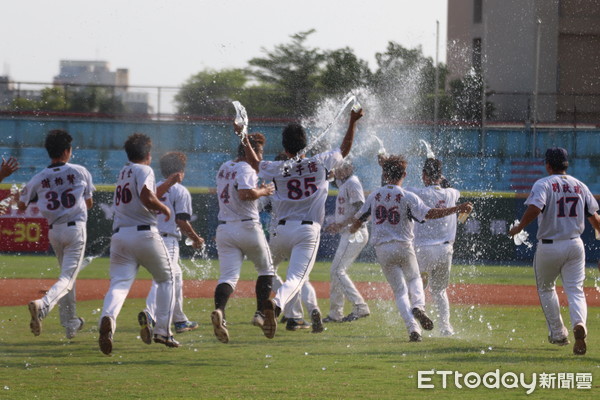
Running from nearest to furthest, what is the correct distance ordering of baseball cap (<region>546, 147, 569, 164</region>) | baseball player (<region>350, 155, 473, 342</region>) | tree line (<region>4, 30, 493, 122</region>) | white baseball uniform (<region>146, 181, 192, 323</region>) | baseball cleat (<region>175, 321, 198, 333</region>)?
1. baseball cap (<region>546, 147, 569, 164</region>)
2. baseball player (<region>350, 155, 473, 342</region>)
3. white baseball uniform (<region>146, 181, 192, 323</region>)
4. baseball cleat (<region>175, 321, 198, 333</region>)
5. tree line (<region>4, 30, 493, 122</region>)

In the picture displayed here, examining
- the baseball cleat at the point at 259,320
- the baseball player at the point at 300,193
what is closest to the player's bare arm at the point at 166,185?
the baseball player at the point at 300,193

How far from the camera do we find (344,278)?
1148 centimetres

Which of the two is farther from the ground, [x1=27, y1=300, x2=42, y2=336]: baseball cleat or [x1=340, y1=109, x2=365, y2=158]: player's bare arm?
[x1=340, y1=109, x2=365, y2=158]: player's bare arm

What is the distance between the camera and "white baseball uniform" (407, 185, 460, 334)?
10594mm

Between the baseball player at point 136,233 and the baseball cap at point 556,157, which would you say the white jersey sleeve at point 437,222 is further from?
the baseball player at point 136,233

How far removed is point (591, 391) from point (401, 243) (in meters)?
3.07

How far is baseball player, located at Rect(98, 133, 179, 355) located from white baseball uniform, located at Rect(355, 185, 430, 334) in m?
2.40

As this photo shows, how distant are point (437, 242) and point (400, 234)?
3.41ft

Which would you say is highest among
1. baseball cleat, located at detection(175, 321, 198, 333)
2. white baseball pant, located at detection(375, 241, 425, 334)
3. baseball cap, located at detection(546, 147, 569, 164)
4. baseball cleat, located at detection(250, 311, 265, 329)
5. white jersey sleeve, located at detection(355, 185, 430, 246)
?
baseball cap, located at detection(546, 147, 569, 164)

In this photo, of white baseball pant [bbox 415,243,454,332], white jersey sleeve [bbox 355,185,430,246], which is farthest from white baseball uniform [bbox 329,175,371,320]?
white jersey sleeve [bbox 355,185,430,246]

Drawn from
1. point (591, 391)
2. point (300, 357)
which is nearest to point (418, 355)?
point (300, 357)

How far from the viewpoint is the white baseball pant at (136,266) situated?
329 inches

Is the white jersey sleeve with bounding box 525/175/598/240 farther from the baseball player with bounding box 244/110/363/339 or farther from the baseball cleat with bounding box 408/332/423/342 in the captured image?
the baseball player with bounding box 244/110/363/339

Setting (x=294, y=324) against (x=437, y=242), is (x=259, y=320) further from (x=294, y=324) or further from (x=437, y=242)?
(x=437, y=242)
